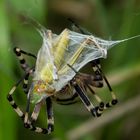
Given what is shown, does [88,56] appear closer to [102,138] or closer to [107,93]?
[107,93]

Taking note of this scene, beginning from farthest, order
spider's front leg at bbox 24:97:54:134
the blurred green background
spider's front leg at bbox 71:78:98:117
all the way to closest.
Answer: the blurred green background < spider's front leg at bbox 24:97:54:134 < spider's front leg at bbox 71:78:98:117

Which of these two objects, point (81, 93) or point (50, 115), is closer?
point (81, 93)

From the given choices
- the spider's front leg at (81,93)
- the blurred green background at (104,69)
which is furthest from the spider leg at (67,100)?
the blurred green background at (104,69)

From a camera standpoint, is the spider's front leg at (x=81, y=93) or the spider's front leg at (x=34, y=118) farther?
the spider's front leg at (x=34, y=118)

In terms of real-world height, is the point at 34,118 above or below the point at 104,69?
above

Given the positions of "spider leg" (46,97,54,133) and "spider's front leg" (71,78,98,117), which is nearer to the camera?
"spider's front leg" (71,78,98,117)

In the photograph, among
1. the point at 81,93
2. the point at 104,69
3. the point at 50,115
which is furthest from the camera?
the point at 104,69

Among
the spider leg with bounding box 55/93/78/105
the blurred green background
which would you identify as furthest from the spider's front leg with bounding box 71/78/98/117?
the blurred green background

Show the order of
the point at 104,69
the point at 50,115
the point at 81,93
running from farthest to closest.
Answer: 1. the point at 104,69
2. the point at 50,115
3. the point at 81,93

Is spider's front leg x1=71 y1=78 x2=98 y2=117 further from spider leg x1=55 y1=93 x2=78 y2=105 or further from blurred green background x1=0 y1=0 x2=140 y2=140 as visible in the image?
blurred green background x1=0 y1=0 x2=140 y2=140

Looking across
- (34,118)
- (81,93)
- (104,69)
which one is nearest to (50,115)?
(34,118)

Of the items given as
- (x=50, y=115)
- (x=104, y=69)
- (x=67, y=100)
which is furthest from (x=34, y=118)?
(x=104, y=69)

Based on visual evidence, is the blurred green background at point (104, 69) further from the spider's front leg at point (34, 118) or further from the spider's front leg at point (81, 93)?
the spider's front leg at point (81, 93)

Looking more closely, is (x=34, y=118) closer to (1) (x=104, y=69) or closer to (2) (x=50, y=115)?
(2) (x=50, y=115)
